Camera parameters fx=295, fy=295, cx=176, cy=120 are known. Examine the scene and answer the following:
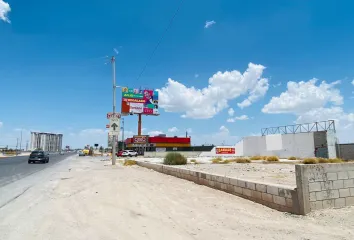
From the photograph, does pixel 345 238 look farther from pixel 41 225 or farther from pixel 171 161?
pixel 171 161

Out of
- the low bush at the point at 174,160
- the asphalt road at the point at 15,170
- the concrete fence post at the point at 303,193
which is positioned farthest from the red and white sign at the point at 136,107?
the concrete fence post at the point at 303,193

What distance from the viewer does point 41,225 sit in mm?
6457

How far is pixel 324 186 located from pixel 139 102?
6583 centimetres

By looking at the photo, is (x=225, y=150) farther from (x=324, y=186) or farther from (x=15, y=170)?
(x=324, y=186)

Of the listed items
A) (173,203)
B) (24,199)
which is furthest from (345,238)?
(24,199)

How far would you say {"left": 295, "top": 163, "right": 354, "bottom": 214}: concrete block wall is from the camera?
733cm

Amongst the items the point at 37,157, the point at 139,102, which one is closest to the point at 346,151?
the point at 37,157

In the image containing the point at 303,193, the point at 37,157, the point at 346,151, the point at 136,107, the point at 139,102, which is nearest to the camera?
the point at 303,193

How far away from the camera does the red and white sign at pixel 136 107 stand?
71312 mm

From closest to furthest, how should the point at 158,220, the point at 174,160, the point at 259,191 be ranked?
the point at 158,220, the point at 259,191, the point at 174,160

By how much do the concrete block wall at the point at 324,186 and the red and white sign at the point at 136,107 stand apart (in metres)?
65.0

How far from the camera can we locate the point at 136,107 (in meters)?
71.7

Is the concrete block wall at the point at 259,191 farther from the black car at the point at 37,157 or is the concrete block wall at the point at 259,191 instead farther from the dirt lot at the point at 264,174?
the black car at the point at 37,157

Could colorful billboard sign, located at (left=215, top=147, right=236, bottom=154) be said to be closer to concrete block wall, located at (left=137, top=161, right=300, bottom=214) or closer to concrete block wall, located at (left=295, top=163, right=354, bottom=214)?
concrete block wall, located at (left=137, top=161, right=300, bottom=214)
